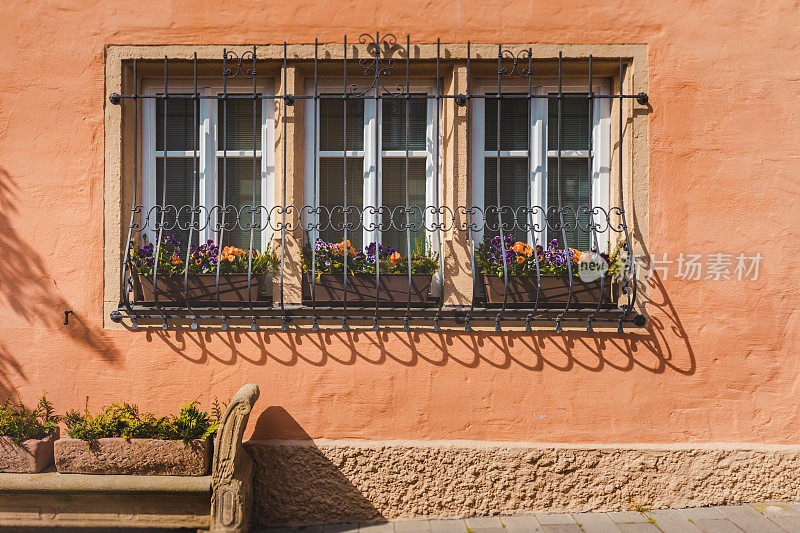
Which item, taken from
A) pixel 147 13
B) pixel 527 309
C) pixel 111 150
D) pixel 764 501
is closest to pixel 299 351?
pixel 527 309

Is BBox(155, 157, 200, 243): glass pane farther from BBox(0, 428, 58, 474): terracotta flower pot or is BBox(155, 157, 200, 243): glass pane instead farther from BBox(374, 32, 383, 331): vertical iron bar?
BBox(0, 428, 58, 474): terracotta flower pot

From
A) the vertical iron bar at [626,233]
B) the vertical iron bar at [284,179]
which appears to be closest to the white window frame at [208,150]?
the vertical iron bar at [284,179]

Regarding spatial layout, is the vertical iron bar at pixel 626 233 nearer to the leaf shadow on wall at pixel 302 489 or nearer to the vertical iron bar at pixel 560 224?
the vertical iron bar at pixel 560 224

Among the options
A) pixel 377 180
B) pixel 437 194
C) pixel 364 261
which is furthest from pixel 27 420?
pixel 437 194

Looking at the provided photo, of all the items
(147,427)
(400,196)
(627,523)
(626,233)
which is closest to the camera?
(147,427)

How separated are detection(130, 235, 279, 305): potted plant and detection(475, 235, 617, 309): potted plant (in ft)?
4.64

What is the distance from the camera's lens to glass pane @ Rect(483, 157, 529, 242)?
3861 mm

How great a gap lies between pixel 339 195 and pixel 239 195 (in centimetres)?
68

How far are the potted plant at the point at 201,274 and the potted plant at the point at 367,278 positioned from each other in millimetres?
335

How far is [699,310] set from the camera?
11.9 feet

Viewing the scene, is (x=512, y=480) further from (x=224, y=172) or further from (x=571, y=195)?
(x=224, y=172)

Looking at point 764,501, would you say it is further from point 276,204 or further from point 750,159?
point 276,204

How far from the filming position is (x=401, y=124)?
3906 millimetres

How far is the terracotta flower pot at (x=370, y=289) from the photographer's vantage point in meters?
3.63
